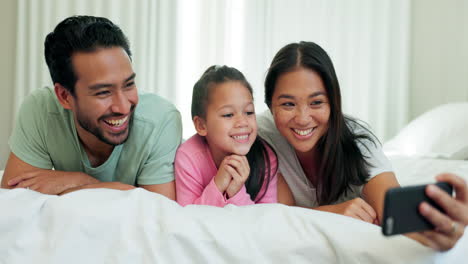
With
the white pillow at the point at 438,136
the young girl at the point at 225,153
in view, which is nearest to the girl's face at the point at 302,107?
the young girl at the point at 225,153

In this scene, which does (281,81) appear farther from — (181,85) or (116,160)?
(181,85)

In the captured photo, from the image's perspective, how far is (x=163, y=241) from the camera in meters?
0.83

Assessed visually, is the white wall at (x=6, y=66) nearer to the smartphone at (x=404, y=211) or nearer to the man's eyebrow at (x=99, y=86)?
the man's eyebrow at (x=99, y=86)

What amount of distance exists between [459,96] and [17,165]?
9.30ft

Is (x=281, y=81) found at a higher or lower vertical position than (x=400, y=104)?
higher

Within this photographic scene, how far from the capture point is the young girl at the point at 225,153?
4.58 ft

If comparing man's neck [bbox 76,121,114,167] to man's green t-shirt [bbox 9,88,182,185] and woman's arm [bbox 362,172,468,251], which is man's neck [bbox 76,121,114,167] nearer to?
man's green t-shirt [bbox 9,88,182,185]

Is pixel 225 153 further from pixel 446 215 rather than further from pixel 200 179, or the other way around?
pixel 446 215

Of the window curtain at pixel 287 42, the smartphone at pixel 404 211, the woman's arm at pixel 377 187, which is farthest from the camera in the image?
the window curtain at pixel 287 42

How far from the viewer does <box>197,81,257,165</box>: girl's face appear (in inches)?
57.1

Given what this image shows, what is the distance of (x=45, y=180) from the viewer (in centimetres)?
139

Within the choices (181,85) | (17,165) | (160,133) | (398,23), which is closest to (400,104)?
(398,23)

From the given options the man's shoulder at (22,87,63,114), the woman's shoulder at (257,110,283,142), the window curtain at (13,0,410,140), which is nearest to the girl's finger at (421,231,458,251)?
the woman's shoulder at (257,110,283,142)

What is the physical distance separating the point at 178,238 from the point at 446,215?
1.53 feet
